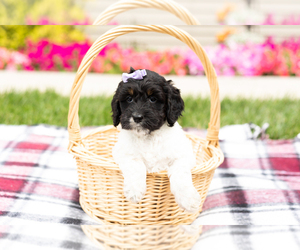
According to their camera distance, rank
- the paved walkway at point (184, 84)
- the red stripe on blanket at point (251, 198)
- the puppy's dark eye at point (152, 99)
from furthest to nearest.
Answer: the paved walkway at point (184, 84) < the red stripe on blanket at point (251, 198) < the puppy's dark eye at point (152, 99)

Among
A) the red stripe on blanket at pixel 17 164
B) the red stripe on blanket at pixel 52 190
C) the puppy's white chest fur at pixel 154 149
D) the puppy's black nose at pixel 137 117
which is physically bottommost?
the red stripe on blanket at pixel 52 190

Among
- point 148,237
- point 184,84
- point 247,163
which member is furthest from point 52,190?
point 184,84

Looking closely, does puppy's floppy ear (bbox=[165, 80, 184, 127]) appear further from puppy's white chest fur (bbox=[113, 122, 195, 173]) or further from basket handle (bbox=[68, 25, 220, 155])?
basket handle (bbox=[68, 25, 220, 155])

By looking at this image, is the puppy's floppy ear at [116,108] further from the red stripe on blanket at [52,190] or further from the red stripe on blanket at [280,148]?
the red stripe on blanket at [280,148]

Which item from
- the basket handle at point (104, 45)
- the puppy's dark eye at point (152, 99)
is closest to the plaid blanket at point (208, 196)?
the basket handle at point (104, 45)

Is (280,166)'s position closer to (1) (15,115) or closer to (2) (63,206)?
(2) (63,206)

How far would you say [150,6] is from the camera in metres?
2.81

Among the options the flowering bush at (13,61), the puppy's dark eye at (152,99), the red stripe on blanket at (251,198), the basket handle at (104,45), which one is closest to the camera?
the puppy's dark eye at (152,99)

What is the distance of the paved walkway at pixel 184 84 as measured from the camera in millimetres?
5418

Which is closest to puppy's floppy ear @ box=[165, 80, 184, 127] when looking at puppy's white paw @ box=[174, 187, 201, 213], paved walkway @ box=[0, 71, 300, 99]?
puppy's white paw @ box=[174, 187, 201, 213]

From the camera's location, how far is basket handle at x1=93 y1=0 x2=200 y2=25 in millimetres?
2701

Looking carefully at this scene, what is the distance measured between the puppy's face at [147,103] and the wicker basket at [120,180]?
13.4 inches

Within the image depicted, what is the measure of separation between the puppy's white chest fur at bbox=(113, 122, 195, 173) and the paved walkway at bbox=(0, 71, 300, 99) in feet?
9.89

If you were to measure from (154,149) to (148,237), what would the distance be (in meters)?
0.60
